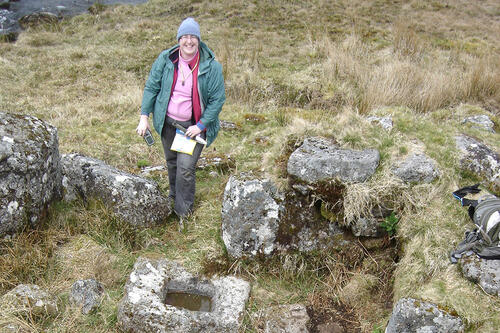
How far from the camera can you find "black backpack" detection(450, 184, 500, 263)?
344 cm

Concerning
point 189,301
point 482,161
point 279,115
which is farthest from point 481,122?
point 189,301

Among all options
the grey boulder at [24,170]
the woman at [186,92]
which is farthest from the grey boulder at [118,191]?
the woman at [186,92]

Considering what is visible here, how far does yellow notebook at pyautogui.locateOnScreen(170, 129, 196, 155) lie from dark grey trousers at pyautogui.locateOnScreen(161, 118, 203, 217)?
0.34 ft

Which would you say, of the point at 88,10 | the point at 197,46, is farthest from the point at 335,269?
the point at 88,10

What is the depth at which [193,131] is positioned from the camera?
4387 millimetres

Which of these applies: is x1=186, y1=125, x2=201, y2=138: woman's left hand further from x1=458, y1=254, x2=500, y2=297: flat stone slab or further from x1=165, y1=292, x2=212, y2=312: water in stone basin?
x1=458, y1=254, x2=500, y2=297: flat stone slab

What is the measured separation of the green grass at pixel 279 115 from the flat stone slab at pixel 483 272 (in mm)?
104

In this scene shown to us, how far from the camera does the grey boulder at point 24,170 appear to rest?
4.07 m

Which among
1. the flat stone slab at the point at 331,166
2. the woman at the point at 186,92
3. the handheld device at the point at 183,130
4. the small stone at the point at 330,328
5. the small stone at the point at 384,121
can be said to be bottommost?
the small stone at the point at 330,328

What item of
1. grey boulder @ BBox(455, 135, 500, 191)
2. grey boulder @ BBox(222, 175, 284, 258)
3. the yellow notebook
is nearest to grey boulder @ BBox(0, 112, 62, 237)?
the yellow notebook

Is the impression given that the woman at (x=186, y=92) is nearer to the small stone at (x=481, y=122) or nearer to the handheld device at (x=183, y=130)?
the handheld device at (x=183, y=130)

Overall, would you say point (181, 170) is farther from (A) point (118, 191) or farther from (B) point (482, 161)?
(B) point (482, 161)

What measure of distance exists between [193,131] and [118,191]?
1177mm

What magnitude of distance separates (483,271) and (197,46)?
343cm
